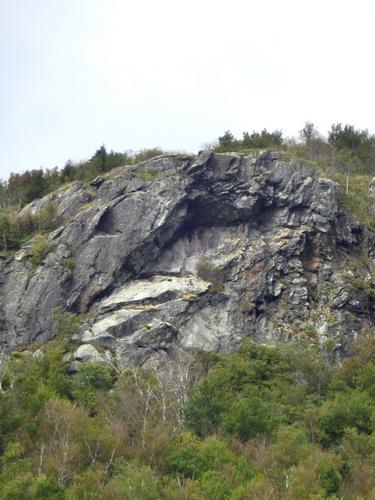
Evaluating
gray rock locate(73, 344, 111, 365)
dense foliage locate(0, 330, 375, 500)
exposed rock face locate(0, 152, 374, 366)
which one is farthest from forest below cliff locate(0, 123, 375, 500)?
exposed rock face locate(0, 152, 374, 366)

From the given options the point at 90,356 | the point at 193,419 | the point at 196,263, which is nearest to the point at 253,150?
the point at 196,263

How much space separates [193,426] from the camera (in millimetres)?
39406

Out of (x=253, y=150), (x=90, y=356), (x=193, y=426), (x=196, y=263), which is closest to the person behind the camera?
(x=193, y=426)

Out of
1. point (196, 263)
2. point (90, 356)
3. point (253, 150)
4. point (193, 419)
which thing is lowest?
point (193, 419)

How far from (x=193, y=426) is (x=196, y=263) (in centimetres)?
1883

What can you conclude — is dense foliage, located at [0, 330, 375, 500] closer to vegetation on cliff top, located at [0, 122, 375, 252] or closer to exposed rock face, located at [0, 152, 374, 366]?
exposed rock face, located at [0, 152, 374, 366]

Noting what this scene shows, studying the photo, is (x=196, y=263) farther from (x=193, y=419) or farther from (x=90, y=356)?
(x=193, y=419)

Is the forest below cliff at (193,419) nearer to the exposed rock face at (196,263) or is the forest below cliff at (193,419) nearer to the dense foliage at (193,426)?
the dense foliage at (193,426)

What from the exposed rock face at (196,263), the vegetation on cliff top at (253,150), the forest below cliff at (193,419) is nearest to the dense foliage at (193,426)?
the forest below cliff at (193,419)

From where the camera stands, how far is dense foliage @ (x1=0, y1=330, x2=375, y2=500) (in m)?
29.6

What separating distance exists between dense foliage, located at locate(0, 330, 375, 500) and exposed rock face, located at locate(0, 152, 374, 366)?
2827 mm

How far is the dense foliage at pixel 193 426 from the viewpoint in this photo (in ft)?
97.0

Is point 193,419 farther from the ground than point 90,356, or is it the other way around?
point 90,356

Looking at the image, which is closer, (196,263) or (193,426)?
(193,426)
